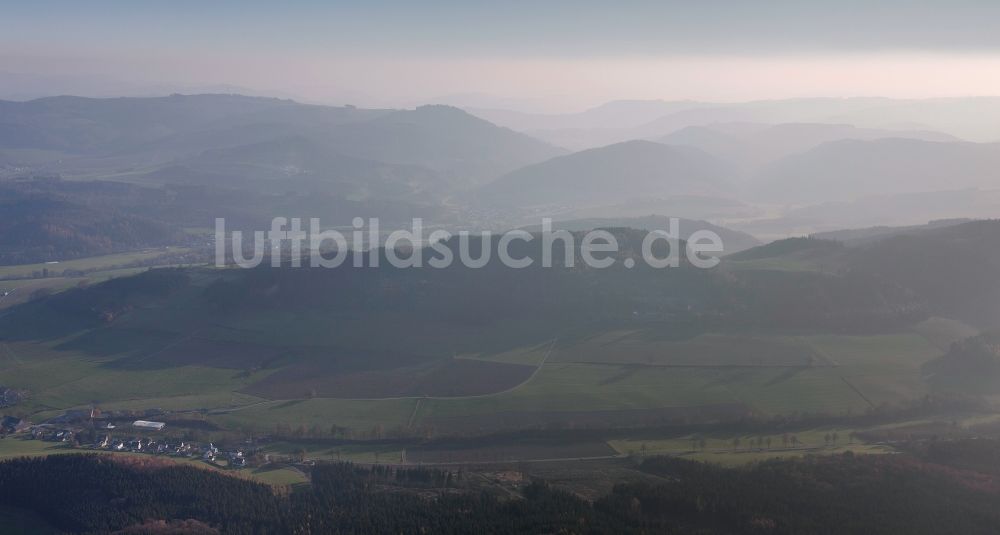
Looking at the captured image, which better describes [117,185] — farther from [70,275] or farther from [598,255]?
[598,255]

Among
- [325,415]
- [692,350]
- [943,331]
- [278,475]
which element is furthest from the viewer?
[943,331]

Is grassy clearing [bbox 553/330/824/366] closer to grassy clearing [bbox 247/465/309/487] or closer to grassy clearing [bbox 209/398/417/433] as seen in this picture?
grassy clearing [bbox 209/398/417/433]

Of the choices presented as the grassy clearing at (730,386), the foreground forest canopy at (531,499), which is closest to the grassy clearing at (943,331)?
the grassy clearing at (730,386)

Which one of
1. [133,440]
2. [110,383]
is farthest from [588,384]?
[110,383]

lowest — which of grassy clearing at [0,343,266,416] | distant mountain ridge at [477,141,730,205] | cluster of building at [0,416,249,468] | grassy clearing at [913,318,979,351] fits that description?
cluster of building at [0,416,249,468]

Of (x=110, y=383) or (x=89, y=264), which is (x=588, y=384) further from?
(x=89, y=264)

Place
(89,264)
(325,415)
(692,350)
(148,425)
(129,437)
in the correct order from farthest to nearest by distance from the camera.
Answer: (89,264) → (692,350) → (325,415) → (148,425) → (129,437)

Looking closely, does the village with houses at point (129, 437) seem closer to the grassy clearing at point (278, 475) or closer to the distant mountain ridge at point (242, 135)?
the grassy clearing at point (278, 475)

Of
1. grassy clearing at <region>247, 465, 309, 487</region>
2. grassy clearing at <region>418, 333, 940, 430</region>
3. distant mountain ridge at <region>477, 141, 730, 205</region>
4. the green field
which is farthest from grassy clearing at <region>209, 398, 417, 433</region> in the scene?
distant mountain ridge at <region>477, 141, 730, 205</region>

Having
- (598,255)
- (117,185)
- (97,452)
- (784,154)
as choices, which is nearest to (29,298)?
(97,452)
